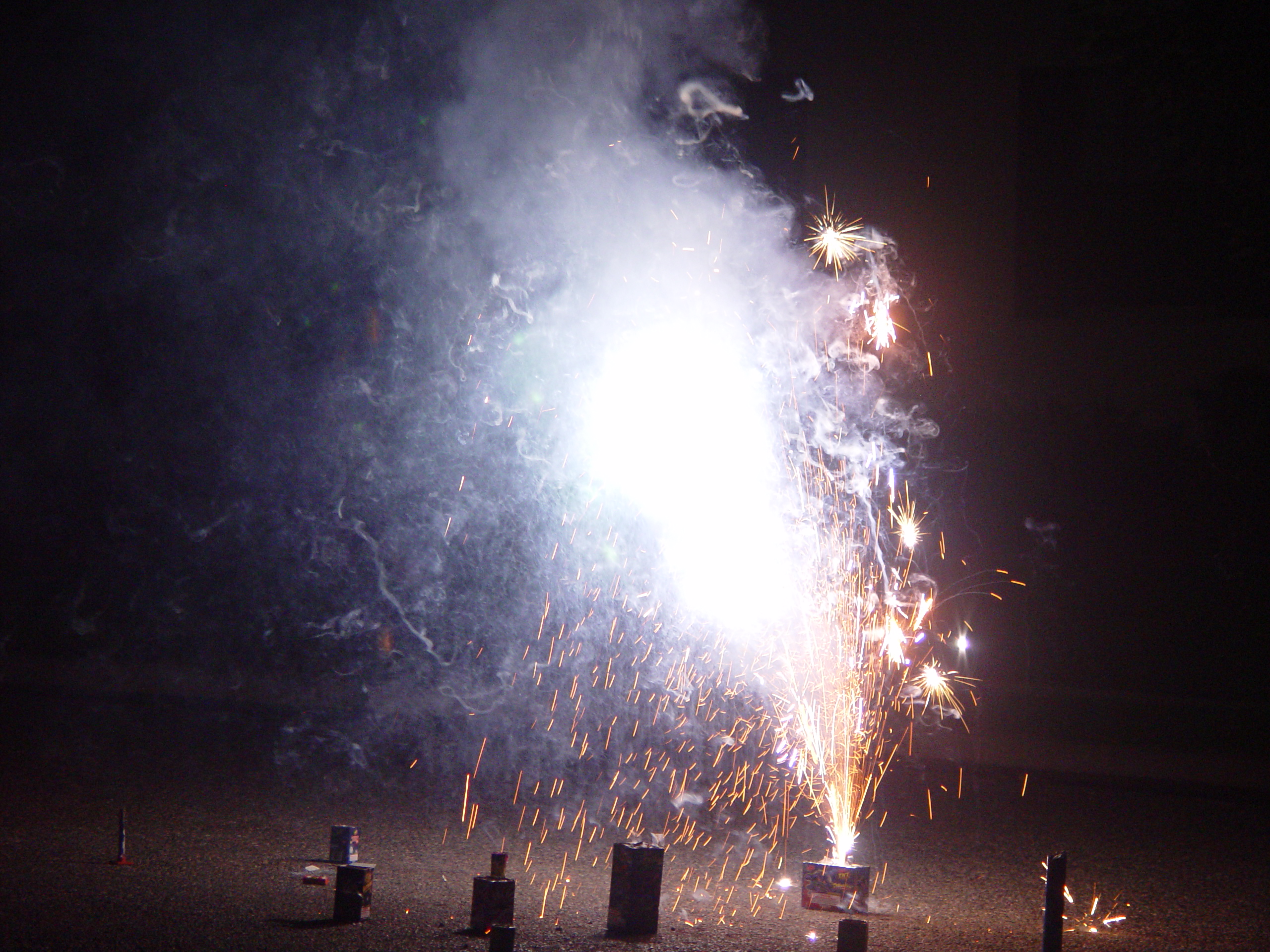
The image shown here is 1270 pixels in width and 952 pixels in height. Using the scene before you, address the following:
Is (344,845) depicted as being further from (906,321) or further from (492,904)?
(906,321)

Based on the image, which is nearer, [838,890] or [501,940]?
[501,940]

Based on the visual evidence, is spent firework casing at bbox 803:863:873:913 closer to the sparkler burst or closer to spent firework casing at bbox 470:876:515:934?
spent firework casing at bbox 470:876:515:934

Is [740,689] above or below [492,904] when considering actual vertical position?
above

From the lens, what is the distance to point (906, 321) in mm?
14727

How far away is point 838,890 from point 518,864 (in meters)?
1.58

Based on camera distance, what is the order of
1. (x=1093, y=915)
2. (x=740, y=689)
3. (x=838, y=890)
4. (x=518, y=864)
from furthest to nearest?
1. (x=740, y=689)
2. (x=518, y=864)
3. (x=1093, y=915)
4. (x=838, y=890)

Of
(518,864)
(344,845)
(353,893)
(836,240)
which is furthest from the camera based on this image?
(836,240)

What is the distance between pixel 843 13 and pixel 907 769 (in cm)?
1060

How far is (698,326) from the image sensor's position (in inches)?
292

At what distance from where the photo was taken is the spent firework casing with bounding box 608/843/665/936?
420cm

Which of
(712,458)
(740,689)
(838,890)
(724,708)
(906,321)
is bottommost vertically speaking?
(838,890)

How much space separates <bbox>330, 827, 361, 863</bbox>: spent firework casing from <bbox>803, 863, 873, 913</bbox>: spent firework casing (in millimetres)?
2092

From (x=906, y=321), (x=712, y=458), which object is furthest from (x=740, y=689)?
(x=906, y=321)

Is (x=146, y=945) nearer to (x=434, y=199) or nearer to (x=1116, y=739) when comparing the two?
(x=434, y=199)
